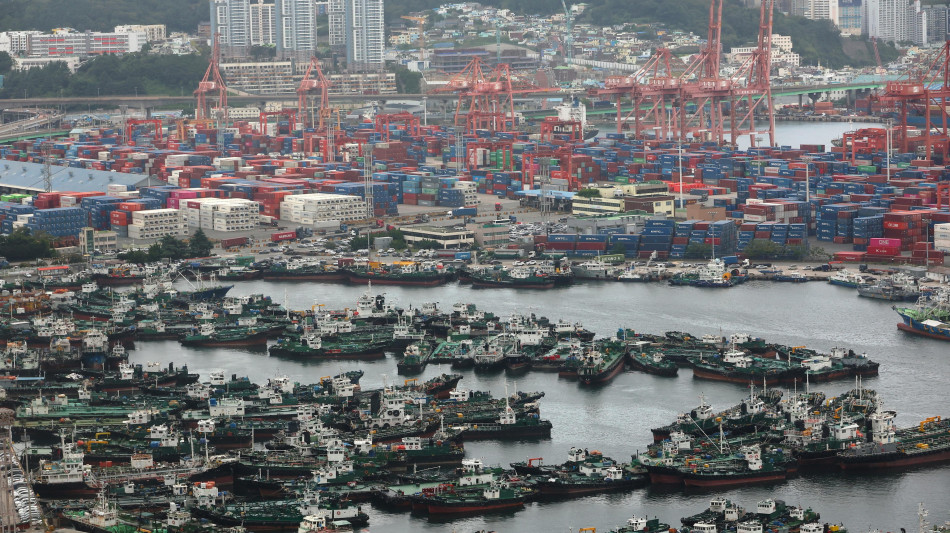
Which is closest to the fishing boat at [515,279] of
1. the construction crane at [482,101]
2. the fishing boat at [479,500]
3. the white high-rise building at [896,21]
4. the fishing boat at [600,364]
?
the fishing boat at [600,364]

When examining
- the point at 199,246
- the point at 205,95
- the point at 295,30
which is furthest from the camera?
the point at 295,30

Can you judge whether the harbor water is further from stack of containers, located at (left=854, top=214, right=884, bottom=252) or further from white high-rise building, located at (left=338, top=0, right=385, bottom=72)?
white high-rise building, located at (left=338, top=0, right=385, bottom=72)

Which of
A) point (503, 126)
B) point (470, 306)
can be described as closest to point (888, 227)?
point (470, 306)

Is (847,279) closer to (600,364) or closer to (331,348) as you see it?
(600,364)

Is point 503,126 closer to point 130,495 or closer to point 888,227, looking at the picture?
point 888,227

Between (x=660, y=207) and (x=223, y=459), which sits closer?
(x=223, y=459)

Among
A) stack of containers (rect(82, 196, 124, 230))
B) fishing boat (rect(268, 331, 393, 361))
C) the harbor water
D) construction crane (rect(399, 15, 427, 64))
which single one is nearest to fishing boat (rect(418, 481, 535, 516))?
the harbor water

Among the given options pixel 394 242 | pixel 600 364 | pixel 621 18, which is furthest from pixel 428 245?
pixel 621 18
